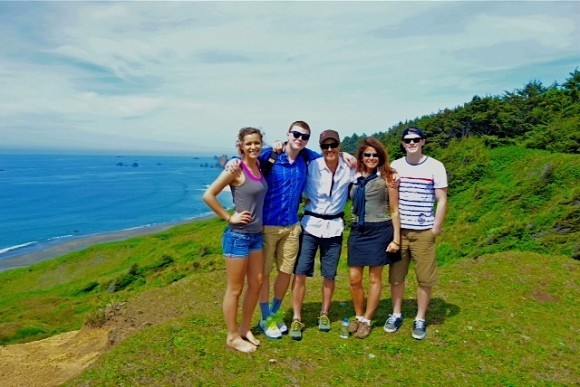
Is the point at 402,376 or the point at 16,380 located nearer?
the point at 402,376

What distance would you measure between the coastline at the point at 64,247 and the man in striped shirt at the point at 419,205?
5877 centimetres

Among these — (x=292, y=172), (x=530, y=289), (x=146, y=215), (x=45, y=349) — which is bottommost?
(x=146, y=215)

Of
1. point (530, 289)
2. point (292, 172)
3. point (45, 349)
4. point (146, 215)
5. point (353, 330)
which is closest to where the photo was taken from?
point (292, 172)

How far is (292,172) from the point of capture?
22.2 ft

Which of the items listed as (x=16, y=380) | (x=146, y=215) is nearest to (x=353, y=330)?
(x=16, y=380)

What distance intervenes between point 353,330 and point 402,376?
1.26 metres

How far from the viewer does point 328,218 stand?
7031 mm

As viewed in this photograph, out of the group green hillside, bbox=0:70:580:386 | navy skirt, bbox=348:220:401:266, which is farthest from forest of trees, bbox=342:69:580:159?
navy skirt, bbox=348:220:401:266

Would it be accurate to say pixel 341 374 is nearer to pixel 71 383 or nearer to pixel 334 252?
pixel 334 252

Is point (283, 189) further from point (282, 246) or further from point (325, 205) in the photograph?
point (282, 246)

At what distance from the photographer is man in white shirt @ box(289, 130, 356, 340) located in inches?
273

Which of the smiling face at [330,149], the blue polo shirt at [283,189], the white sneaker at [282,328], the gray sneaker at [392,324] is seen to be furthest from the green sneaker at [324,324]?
the smiling face at [330,149]

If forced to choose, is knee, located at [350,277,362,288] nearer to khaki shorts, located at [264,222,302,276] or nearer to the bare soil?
khaki shorts, located at [264,222,302,276]

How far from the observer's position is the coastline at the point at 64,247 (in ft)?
189
